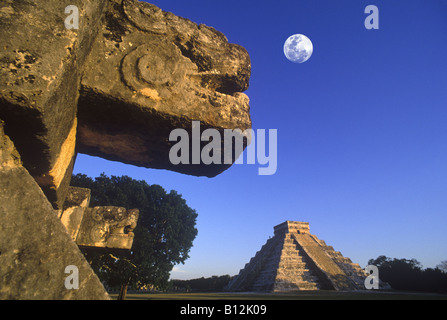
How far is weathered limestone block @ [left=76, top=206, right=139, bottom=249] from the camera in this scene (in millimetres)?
2213

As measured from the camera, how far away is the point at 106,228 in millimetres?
2307

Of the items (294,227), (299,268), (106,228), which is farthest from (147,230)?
(294,227)

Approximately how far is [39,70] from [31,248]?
2.33 ft

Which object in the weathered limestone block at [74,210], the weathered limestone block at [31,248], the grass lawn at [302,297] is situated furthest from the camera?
the grass lawn at [302,297]

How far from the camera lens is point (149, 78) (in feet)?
4.65

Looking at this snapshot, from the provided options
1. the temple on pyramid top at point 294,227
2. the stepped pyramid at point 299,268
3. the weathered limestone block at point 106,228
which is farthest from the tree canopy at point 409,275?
the weathered limestone block at point 106,228

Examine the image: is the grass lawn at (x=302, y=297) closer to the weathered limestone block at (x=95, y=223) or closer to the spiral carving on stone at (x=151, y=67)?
the weathered limestone block at (x=95, y=223)

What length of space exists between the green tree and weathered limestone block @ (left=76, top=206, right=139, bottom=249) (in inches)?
453

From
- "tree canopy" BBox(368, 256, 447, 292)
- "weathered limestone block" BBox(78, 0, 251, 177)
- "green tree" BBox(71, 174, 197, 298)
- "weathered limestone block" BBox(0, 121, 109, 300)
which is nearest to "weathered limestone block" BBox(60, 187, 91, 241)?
"weathered limestone block" BBox(78, 0, 251, 177)

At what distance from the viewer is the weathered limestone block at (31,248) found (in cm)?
82

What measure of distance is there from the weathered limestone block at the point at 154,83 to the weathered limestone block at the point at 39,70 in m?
0.17
